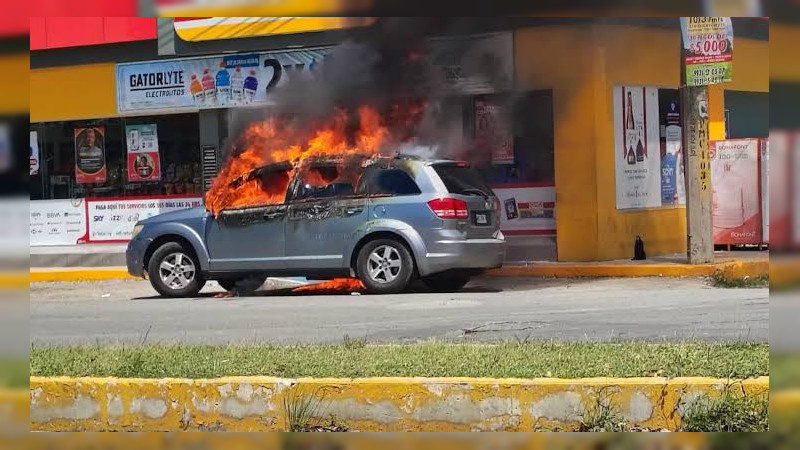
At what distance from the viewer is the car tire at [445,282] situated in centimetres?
685


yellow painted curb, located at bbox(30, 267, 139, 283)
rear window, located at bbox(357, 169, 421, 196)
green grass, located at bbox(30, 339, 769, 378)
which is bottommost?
green grass, located at bbox(30, 339, 769, 378)

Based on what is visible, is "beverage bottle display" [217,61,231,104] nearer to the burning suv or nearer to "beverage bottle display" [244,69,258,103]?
"beverage bottle display" [244,69,258,103]

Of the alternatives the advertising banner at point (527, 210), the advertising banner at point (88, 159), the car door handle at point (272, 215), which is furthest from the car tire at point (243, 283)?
the advertising banner at point (527, 210)

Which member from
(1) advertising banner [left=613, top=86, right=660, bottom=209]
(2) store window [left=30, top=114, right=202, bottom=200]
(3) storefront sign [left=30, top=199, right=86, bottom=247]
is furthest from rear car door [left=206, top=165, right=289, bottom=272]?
(1) advertising banner [left=613, top=86, right=660, bottom=209]

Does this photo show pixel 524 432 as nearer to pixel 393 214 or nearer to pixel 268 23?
pixel 393 214

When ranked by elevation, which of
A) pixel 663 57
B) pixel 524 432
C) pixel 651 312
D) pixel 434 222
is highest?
pixel 663 57

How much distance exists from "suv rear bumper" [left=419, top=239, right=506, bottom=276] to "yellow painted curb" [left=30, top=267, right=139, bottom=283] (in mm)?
2222

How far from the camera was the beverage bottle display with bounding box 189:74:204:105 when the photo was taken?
7217mm

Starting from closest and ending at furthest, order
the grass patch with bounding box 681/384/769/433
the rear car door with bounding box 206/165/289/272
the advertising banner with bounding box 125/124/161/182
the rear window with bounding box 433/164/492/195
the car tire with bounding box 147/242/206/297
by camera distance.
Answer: the grass patch with bounding box 681/384/769/433 < the rear window with bounding box 433/164/492/195 < the rear car door with bounding box 206/165/289/272 < the car tire with bounding box 147/242/206/297 < the advertising banner with bounding box 125/124/161/182

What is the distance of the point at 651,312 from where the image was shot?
258 inches

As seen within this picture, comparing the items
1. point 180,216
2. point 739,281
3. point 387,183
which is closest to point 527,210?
point 387,183

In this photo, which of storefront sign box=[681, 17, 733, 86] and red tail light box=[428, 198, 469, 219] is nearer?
storefront sign box=[681, 17, 733, 86]

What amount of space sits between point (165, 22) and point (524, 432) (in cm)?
369

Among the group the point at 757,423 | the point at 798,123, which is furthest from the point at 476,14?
the point at 757,423
